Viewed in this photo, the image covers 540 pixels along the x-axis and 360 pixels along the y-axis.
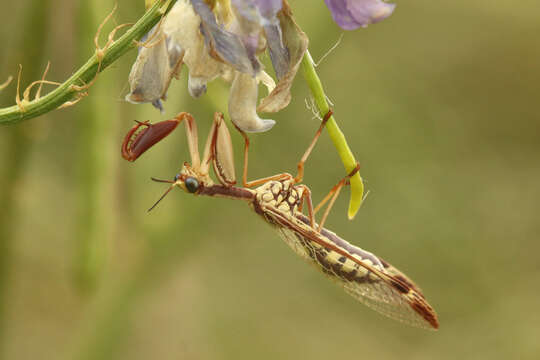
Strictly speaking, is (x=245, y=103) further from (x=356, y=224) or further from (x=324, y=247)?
(x=356, y=224)

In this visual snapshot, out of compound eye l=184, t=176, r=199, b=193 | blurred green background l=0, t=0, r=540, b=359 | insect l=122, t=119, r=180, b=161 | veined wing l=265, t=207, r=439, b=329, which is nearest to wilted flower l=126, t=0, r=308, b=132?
insect l=122, t=119, r=180, b=161

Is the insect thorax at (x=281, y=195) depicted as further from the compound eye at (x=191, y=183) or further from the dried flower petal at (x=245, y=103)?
the dried flower petal at (x=245, y=103)

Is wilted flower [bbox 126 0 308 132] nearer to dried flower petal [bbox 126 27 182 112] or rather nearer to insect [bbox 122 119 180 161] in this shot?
dried flower petal [bbox 126 27 182 112]

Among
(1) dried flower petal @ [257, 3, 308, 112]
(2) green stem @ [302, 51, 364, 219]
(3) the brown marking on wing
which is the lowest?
(2) green stem @ [302, 51, 364, 219]

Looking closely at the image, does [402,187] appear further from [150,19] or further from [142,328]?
[150,19]

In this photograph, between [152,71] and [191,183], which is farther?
[191,183]

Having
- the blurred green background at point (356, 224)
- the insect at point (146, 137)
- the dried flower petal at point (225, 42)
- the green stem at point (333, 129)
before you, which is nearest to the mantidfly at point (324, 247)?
the insect at point (146, 137)

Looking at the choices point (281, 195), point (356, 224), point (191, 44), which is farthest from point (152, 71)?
point (356, 224)
